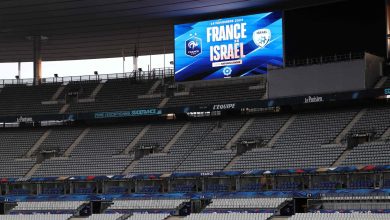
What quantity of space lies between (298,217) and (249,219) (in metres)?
3.16

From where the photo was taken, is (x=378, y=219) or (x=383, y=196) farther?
(x=383, y=196)

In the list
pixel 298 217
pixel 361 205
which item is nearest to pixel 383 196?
pixel 361 205

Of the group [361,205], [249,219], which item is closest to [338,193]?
[361,205]

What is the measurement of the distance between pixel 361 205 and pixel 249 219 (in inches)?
249

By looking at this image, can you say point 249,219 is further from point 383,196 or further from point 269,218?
point 383,196

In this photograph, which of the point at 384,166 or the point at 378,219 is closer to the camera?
the point at 378,219

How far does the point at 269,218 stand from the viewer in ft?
163

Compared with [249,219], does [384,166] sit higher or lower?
higher

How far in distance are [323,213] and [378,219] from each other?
13.0ft

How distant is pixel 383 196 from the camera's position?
48.0 meters

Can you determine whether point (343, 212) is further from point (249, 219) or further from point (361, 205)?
point (249, 219)

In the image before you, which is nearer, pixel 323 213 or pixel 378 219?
pixel 378 219

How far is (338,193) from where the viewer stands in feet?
164

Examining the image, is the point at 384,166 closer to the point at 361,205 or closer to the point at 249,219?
the point at 361,205
